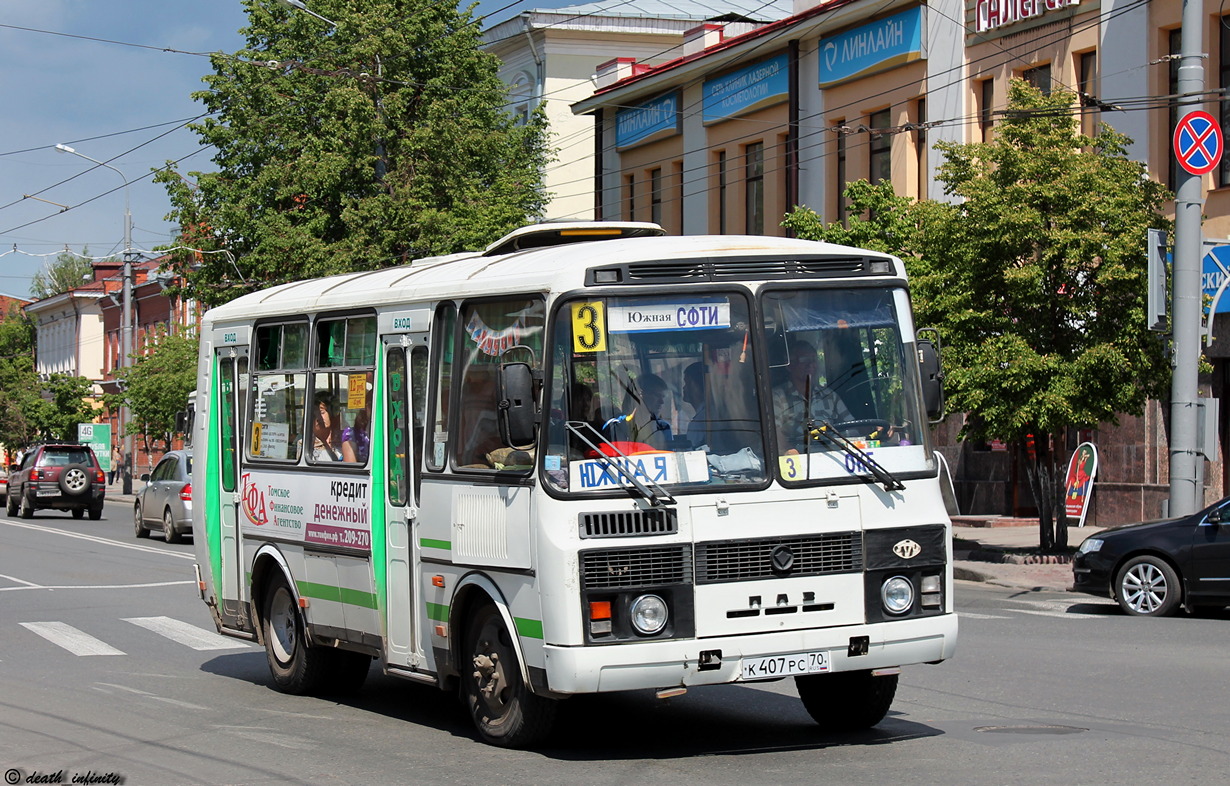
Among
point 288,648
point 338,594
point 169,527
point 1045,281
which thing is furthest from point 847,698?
point 169,527

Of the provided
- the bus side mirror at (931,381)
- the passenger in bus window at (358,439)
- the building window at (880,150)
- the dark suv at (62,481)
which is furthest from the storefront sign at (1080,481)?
the dark suv at (62,481)

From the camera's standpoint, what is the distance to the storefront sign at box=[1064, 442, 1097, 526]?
76.2 ft

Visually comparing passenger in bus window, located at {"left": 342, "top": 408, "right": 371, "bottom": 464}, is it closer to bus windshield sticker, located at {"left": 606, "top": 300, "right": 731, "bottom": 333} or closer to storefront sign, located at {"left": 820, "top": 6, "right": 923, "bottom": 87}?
bus windshield sticker, located at {"left": 606, "top": 300, "right": 731, "bottom": 333}

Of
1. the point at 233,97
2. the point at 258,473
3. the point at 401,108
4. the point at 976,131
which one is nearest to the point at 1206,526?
the point at 258,473

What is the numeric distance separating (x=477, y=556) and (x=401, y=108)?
3350 centimetres

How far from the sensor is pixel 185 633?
1524cm

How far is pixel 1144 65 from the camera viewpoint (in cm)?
2639

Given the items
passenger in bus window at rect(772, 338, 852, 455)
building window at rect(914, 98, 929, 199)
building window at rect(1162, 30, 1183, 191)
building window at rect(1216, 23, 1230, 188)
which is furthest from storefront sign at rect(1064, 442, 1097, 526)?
passenger in bus window at rect(772, 338, 852, 455)

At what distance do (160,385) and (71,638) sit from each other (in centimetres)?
3767

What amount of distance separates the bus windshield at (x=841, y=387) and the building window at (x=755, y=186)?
28.7 m

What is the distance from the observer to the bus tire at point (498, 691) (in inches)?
336

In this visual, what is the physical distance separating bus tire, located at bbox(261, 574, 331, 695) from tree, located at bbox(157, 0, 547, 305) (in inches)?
1093

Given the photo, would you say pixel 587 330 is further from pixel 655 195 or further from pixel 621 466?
pixel 655 195

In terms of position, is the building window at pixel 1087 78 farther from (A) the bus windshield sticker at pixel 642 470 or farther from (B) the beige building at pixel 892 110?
(A) the bus windshield sticker at pixel 642 470
